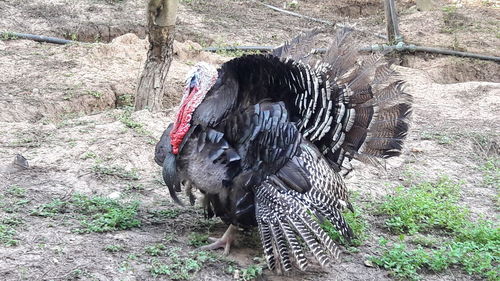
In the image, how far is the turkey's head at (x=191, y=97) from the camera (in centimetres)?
447

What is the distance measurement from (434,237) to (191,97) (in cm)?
226

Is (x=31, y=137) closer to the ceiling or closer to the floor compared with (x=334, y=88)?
closer to the floor

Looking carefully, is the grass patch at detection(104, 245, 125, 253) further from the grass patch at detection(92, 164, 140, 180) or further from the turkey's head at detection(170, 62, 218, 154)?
the grass patch at detection(92, 164, 140, 180)

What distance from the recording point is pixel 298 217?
13.9ft

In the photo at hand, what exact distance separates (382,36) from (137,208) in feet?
28.9

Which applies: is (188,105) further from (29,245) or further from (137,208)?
(29,245)

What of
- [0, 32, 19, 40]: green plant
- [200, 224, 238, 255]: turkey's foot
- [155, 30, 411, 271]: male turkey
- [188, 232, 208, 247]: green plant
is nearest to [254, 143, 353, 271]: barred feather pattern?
[155, 30, 411, 271]: male turkey

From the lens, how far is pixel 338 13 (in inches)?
614

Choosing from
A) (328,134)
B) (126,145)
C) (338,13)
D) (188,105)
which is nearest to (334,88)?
(328,134)

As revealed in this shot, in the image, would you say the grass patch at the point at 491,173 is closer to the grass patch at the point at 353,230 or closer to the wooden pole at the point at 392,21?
the grass patch at the point at 353,230

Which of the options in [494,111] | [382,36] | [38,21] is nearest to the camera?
[494,111]

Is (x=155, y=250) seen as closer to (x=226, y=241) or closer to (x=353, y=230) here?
(x=226, y=241)

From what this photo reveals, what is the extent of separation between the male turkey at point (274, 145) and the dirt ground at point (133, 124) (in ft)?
1.14

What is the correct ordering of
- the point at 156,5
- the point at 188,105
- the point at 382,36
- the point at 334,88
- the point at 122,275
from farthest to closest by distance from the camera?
the point at 382,36 → the point at 156,5 → the point at 334,88 → the point at 188,105 → the point at 122,275
